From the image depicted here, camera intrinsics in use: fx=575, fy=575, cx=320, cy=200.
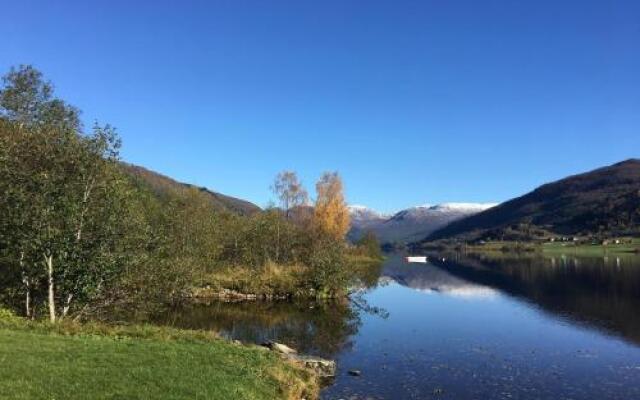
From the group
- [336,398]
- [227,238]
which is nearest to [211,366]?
[336,398]

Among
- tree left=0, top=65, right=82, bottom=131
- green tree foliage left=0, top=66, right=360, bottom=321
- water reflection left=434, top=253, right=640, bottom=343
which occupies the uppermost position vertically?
tree left=0, top=65, right=82, bottom=131

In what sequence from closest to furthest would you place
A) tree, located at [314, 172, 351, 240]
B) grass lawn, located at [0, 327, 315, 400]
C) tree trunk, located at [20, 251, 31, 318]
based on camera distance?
grass lawn, located at [0, 327, 315, 400]
tree trunk, located at [20, 251, 31, 318]
tree, located at [314, 172, 351, 240]

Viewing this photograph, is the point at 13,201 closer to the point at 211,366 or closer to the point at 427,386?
the point at 211,366

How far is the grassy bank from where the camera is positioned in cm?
2197

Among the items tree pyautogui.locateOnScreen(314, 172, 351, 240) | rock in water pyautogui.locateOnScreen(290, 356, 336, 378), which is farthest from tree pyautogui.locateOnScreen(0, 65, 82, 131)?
tree pyautogui.locateOnScreen(314, 172, 351, 240)

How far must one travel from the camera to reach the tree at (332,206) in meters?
139

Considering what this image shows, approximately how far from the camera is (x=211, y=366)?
28.4m

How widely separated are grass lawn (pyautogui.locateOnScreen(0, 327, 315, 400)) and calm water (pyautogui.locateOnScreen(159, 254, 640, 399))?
517 cm

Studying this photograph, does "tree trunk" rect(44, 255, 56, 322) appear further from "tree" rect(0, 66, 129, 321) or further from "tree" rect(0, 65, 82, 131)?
"tree" rect(0, 65, 82, 131)

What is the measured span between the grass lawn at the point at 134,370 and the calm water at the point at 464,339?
17.0 ft

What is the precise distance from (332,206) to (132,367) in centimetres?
11738

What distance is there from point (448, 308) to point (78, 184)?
5526 centimetres

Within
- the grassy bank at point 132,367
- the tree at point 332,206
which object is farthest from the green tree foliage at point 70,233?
the tree at point 332,206

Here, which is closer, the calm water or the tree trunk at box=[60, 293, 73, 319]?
the calm water
